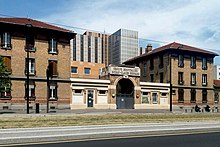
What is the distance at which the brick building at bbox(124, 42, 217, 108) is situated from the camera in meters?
54.6

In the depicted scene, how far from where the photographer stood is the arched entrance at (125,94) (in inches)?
1899

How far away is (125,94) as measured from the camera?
1908 inches

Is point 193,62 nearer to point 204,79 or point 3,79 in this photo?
point 204,79

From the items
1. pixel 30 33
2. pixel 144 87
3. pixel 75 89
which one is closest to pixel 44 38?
pixel 30 33

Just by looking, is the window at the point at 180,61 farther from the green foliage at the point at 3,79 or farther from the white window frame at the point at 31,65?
the green foliage at the point at 3,79

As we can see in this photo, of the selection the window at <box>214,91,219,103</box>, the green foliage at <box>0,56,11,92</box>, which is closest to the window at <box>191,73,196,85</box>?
the window at <box>214,91,219,103</box>

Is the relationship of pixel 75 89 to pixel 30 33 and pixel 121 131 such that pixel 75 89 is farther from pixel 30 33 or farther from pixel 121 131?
pixel 121 131

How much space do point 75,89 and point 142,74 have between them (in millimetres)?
22171

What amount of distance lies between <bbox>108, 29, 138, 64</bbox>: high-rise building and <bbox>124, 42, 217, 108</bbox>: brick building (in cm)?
1331

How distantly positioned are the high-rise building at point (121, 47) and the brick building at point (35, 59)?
28.0 meters

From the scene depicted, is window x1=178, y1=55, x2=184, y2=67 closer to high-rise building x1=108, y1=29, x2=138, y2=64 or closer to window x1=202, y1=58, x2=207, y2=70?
window x1=202, y1=58, x2=207, y2=70

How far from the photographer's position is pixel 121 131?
41.6ft

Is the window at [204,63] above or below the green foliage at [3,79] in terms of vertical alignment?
above

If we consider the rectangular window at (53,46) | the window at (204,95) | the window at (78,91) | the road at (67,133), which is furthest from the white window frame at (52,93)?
the window at (204,95)
